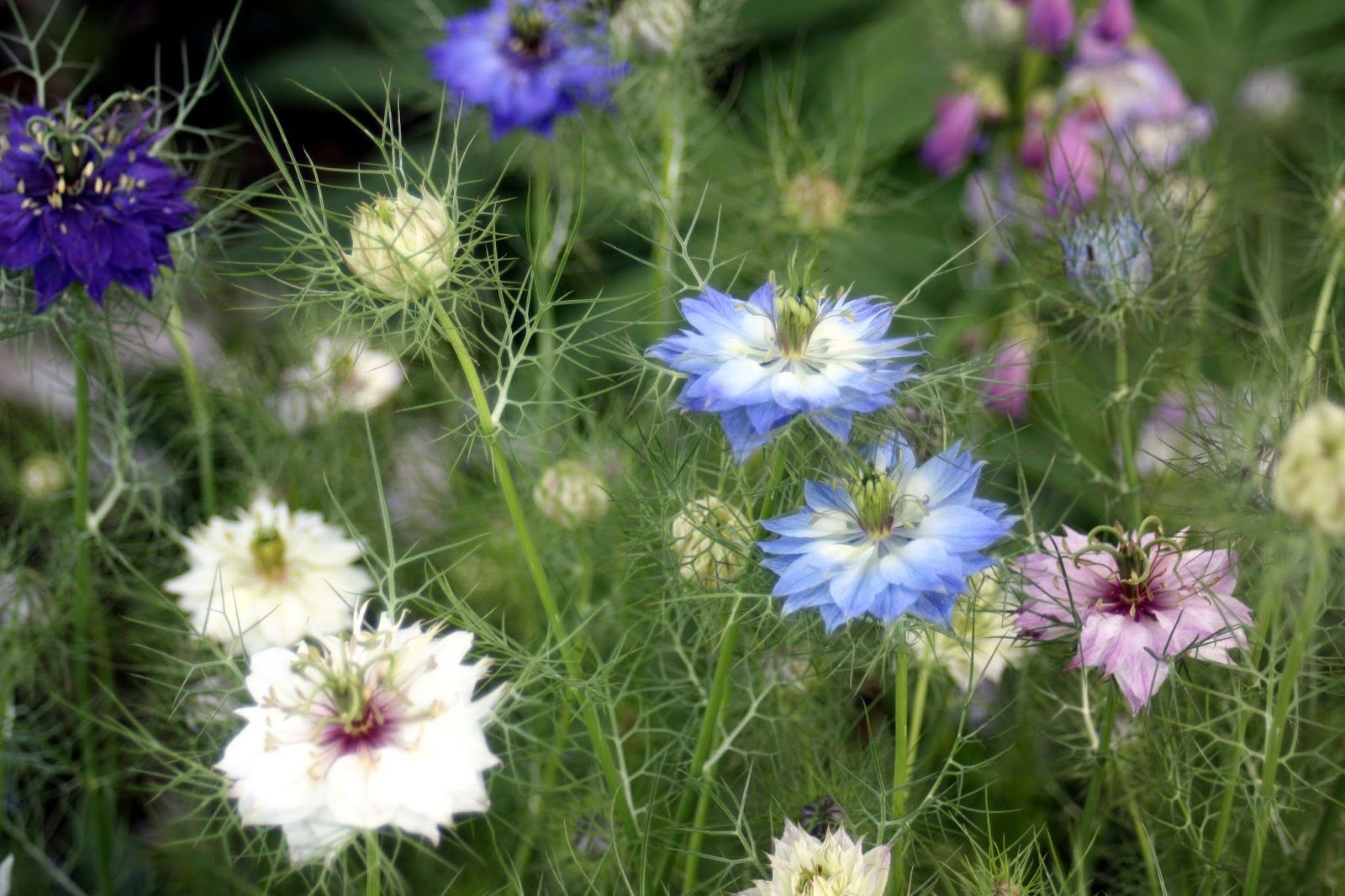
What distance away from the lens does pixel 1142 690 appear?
0.59m

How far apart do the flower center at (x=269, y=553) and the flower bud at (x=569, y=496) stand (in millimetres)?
170

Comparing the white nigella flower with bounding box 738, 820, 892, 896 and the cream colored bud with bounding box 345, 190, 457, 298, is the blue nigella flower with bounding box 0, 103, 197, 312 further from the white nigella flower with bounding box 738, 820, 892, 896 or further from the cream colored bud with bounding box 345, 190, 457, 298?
the white nigella flower with bounding box 738, 820, 892, 896

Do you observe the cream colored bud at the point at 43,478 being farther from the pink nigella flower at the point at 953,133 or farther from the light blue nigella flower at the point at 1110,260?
the pink nigella flower at the point at 953,133

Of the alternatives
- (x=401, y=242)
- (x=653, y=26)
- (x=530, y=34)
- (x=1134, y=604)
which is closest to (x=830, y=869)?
(x=1134, y=604)

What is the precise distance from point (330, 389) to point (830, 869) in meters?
0.61

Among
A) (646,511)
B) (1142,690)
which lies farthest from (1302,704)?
(646,511)

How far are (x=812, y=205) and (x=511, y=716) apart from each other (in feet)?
1.58

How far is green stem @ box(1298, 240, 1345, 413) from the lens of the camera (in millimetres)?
638

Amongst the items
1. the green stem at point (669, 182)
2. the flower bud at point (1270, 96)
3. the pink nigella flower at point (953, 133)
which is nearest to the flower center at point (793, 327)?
the green stem at point (669, 182)

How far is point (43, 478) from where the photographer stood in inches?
41.1

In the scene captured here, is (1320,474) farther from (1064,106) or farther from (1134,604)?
(1064,106)

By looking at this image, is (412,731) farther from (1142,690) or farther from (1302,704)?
(1302,704)

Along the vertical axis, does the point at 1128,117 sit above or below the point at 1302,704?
above

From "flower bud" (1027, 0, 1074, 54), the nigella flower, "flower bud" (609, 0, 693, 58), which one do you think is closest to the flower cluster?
"flower bud" (1027, 0, 1074, 54)
